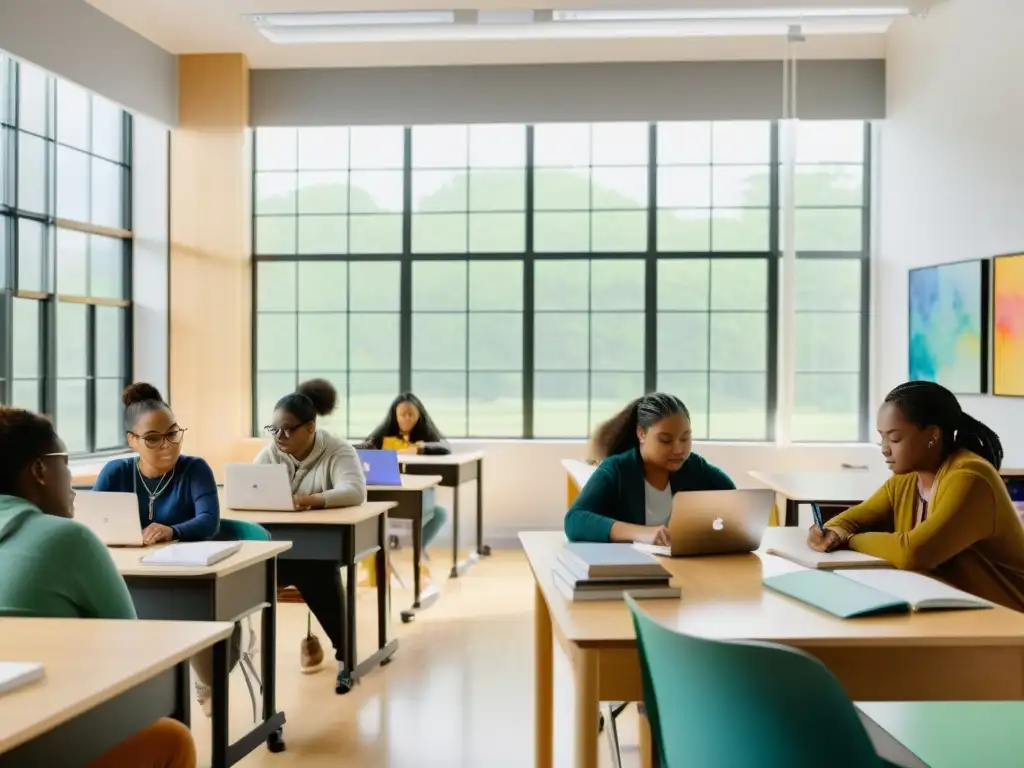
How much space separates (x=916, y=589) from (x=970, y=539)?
453 millimetres

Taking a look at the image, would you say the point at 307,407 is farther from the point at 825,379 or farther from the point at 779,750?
the point at 825,379

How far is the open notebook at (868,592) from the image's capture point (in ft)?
6.89

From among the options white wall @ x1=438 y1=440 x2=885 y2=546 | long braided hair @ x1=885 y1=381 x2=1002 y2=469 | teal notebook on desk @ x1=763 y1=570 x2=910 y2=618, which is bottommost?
white wall @ x1=438 y1=440 x2=885 y2=546

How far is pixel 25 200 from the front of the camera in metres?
6.16

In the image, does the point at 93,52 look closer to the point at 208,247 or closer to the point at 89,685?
the point at 208,247

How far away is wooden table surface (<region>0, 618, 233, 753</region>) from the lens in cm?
149

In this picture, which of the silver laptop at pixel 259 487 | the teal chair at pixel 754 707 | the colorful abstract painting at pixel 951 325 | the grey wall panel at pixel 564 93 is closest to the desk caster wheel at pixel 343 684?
the silver laptop at pixel 259 487

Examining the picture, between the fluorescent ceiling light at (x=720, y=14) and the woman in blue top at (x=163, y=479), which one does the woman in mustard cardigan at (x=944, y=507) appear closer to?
the woman in blue top at (x=163, y=479)

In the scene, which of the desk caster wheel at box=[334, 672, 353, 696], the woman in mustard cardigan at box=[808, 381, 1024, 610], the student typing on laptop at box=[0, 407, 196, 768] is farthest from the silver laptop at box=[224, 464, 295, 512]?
the woman in mustard cardigan at box=[808, 381, 1024, 610]

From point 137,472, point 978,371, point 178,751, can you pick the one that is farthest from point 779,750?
point 978,371

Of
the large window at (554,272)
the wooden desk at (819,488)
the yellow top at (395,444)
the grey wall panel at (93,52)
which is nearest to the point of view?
the wooden desk at (819,488)

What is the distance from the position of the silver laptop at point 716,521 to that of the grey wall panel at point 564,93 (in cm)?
539

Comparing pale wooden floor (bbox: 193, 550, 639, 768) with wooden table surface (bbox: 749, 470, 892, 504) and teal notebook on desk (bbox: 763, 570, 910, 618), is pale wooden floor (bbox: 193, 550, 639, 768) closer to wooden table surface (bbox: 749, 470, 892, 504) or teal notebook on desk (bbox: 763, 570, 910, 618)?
teal notebook on desk (bbox: 763, 570, 910, 618)

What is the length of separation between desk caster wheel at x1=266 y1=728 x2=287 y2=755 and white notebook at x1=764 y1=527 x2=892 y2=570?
1785 millimetres
